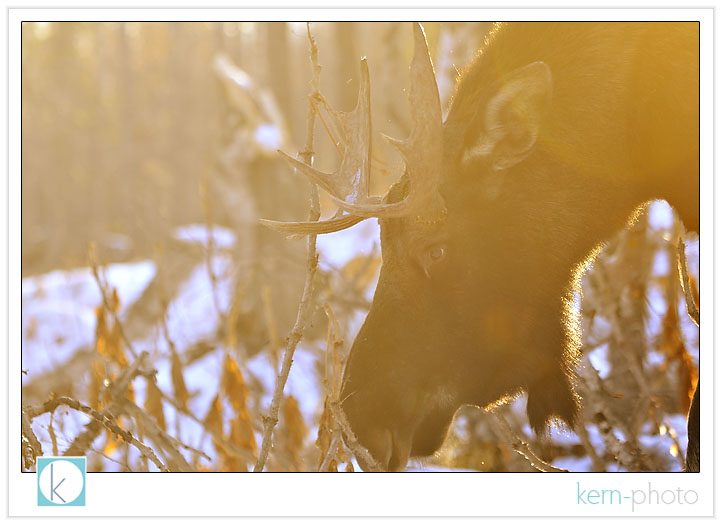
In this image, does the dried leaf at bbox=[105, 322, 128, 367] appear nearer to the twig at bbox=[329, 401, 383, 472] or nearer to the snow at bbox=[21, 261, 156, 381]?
the twig at bbox=[329, 401, 383, 472]

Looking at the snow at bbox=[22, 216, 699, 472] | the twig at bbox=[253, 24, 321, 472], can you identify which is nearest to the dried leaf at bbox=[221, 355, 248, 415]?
the snow at bbox=[22, 216, 699, 472]

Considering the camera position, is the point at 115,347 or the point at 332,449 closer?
the point at 332,449

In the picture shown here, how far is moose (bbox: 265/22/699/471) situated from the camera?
282cm

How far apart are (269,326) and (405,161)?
1396 mm

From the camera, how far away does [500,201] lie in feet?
9.37

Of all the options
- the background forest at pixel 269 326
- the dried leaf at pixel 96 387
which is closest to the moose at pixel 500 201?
the background forest at pixel 269 326

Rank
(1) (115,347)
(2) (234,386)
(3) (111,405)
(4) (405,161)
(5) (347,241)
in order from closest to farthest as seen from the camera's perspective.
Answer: (4) (405,161) → (3) (111,405) → (2) (234,386) → (1) (115,347) → (5) (347,241)

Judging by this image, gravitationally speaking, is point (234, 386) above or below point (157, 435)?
above

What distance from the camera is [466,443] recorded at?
4609 millimetres

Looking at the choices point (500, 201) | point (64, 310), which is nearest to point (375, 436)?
point (500, 201)

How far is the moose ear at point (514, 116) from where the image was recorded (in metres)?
2.62

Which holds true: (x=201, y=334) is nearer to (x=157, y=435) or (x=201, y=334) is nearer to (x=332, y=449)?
(x=157, y=435)

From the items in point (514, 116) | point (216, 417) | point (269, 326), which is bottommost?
point (216, 417)
